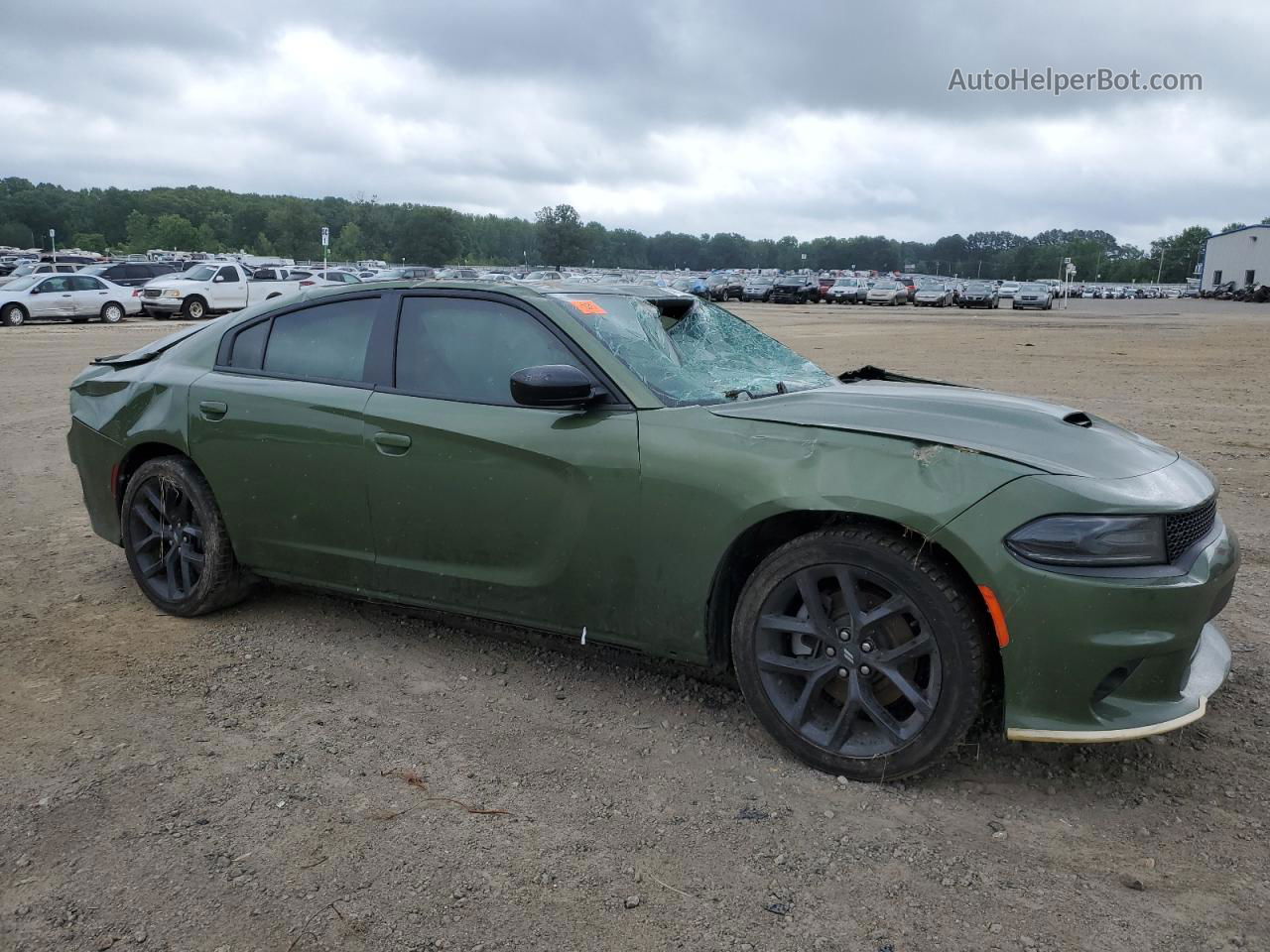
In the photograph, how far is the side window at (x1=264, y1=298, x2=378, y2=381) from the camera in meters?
4.14

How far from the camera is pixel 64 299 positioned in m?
27.5

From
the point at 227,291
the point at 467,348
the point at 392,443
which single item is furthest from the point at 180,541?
the point at 227,291

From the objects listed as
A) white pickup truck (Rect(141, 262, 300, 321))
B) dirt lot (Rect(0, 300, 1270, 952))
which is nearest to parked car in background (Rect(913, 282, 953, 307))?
white pickup truck (Rect(141, 262, 300, 321))

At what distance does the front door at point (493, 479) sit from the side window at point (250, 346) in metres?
0.80

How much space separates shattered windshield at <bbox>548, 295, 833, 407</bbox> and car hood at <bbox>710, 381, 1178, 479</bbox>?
23 cm

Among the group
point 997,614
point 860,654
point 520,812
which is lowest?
point 520,812

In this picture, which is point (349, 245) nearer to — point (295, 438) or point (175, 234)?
point (175, 234)

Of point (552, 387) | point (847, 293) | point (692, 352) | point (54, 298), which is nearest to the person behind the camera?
point (552, 387)

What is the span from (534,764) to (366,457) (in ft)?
4.50

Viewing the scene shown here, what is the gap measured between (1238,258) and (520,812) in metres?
114

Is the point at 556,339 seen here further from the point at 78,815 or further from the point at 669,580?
the point at 78,815

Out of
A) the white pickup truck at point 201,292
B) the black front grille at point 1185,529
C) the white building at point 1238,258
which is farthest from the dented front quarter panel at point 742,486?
the white building at point 1238,258

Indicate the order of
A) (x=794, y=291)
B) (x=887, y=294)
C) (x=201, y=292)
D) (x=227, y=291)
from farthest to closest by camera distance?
(x=794, y=291), (x=887, y=294), (x=227, y=291), (x=201, y=292)

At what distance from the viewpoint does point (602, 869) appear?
2.72 m
